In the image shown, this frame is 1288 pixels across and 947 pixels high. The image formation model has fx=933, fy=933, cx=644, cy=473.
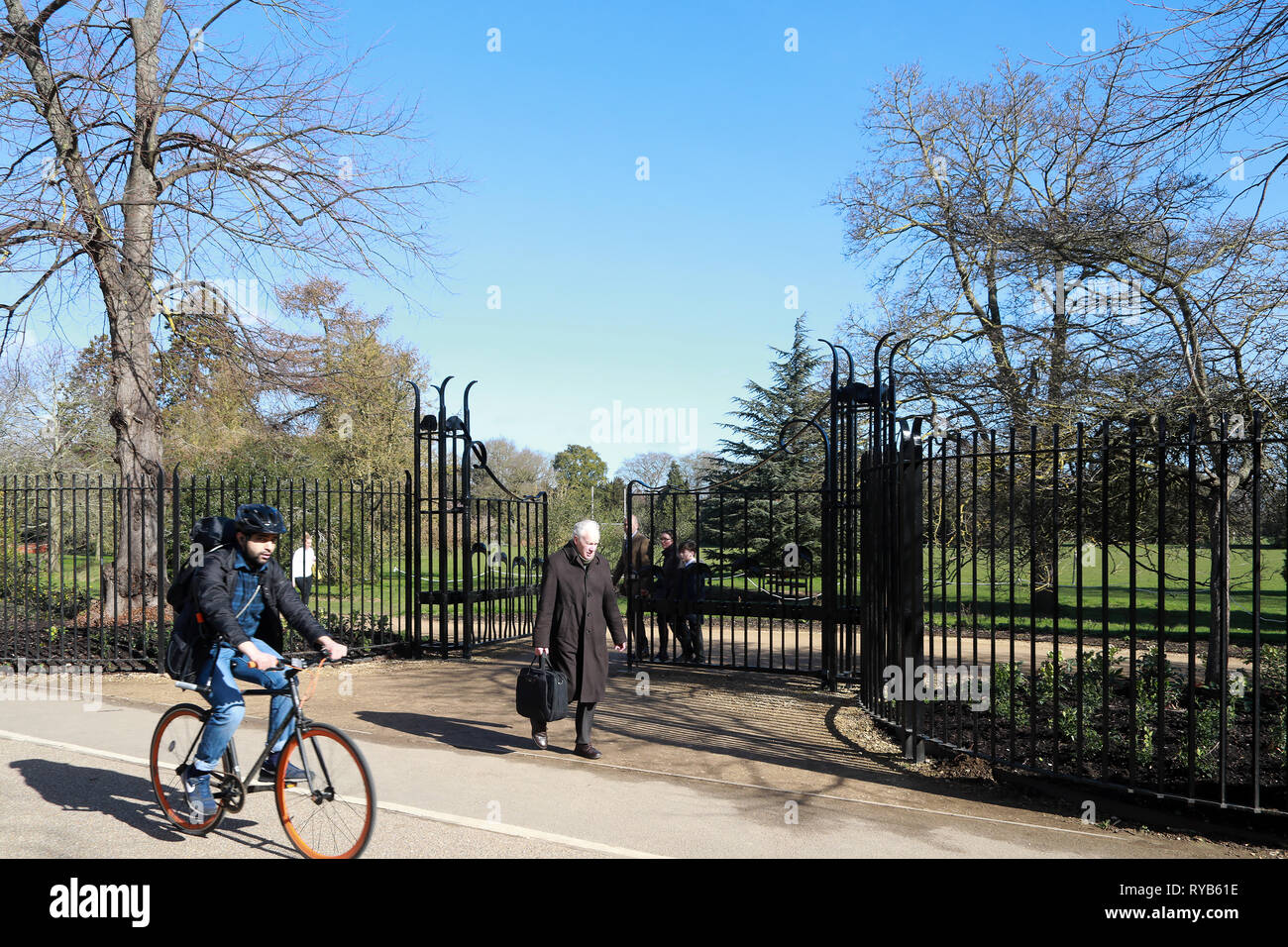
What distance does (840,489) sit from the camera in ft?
A: 32.9

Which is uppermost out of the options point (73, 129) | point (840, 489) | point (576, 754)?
point (73, 129)

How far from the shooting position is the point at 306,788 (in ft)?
14.9

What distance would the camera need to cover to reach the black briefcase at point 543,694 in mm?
6863

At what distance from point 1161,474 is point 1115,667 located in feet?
15.9

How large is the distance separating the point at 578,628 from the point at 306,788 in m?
2.93

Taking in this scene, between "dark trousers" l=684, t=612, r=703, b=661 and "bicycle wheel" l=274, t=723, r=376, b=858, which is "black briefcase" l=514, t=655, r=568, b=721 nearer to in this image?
"bicycle wheel" l=274, t=723, r=376, b=858

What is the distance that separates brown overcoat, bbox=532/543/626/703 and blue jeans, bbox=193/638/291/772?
253 centimetres

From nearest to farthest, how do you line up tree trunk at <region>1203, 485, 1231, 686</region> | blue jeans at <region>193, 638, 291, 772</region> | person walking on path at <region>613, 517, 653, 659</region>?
blue jeans at <region>193, 638, 291, 772</region>, tree trunk at <region>1203, 485, 1231, 686</region>, person walking on path at <region>613, 517, 653, 659</region>

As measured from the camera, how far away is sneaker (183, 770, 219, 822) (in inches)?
191

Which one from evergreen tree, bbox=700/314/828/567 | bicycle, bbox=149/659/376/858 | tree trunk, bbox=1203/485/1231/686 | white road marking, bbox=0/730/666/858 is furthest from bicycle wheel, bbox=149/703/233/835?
evergreen tree, bbox=700/314/828/567

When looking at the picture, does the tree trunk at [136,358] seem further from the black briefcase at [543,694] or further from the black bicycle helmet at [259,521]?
the black bicycle helmet at [259,521]

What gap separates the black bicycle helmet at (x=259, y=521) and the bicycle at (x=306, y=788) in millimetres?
724
